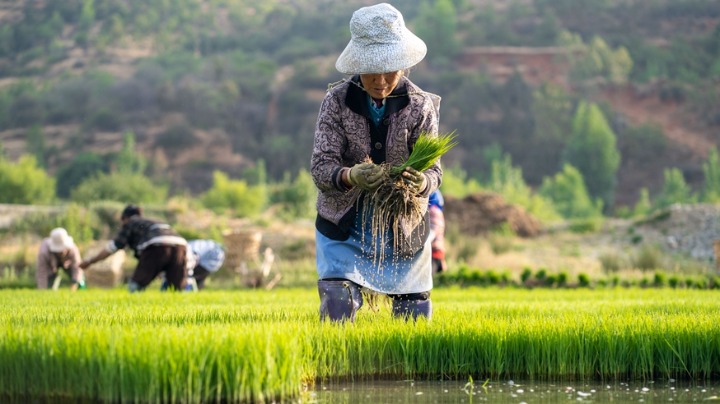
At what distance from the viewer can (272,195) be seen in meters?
42.7

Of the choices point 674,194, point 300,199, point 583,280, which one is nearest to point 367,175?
point 583,280

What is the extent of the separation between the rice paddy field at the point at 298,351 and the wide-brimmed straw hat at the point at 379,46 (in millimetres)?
1540

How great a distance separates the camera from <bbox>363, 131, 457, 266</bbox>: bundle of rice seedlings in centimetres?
650

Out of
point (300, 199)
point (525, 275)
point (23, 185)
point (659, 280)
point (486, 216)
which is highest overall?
point (23, 185)

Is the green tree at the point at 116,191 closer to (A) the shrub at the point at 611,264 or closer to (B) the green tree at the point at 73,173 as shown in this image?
(A) the shrub at the point at 611,264

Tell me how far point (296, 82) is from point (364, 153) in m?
73.4

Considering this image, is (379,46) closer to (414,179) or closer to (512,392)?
(414,179)

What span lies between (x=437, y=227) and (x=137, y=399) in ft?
25.8

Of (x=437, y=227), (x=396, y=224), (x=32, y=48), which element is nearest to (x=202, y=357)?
(x=396, y=224)

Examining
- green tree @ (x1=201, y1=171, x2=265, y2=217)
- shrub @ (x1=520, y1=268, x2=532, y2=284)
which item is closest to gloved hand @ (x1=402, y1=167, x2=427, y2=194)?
shrub @ (x1=520, y1=268, x2=532, y2=284)

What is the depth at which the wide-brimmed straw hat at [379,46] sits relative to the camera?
6.58 meters

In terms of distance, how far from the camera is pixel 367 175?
6.35 meters

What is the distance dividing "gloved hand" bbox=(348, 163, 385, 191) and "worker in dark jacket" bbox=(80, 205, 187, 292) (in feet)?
25.1

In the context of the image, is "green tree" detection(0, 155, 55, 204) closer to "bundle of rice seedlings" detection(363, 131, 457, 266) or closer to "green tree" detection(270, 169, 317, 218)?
"green tree" detection(270, 169, 317, 218)
